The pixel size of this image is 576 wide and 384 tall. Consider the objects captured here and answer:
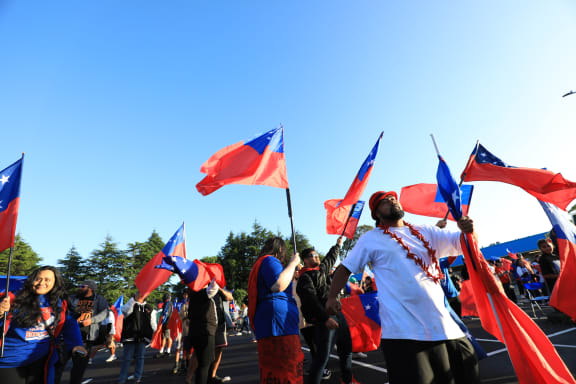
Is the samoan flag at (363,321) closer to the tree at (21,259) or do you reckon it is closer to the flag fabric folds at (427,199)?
the flag fabric folds at (427,199)

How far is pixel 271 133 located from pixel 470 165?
2729 millimetres

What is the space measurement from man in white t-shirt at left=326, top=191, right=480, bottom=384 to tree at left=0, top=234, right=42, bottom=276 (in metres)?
50.6

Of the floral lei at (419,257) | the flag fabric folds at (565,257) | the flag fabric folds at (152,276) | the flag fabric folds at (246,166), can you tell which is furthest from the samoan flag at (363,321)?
the floral lei at (419,257)

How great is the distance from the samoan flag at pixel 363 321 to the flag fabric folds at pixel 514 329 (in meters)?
3.28

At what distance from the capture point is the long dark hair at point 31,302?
3035 mm

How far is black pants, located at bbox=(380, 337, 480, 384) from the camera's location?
2.14 m

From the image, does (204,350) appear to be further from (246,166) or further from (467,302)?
(467,302)

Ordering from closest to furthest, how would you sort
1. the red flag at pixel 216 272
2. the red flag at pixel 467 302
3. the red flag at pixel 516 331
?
the red flag at pixel 516 331 → the red flag at pixel 216 272 → the red flag at pixel 467 302

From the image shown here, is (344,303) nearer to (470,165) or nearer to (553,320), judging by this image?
(470,165)

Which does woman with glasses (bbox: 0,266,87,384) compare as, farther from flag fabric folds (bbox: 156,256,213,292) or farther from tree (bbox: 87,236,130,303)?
tree (bbox: 87,236,130,303)

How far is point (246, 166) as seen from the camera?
15.2 ft

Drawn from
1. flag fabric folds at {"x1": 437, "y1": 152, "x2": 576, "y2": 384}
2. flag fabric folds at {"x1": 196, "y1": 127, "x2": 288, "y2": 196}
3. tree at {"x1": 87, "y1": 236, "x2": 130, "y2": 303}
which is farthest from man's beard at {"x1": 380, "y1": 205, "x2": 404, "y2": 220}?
tree at {"x1": 87, "y1": 236, "x2": 130, "y2": 303}

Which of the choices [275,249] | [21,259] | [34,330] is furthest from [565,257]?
[21,259]

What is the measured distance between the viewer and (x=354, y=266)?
264 centimetres
